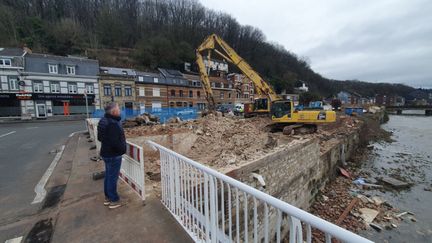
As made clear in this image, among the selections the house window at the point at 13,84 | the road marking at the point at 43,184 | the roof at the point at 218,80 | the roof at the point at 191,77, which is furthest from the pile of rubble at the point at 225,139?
the roof at the point at 218,80

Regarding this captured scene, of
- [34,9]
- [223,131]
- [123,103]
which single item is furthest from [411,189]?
[34,9]

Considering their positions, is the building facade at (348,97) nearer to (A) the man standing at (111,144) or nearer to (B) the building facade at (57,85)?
(B) the building facade at (57,85)

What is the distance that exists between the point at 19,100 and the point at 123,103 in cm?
1209

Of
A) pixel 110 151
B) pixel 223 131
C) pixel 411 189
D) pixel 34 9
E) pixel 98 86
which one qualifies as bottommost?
pixel 411 189

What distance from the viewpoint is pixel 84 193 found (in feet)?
13.9

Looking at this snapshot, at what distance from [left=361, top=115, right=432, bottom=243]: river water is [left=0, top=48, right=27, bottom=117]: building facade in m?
36.4

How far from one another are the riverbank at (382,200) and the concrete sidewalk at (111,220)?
21.9ft

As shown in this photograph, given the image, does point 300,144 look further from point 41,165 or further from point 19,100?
point 19,100

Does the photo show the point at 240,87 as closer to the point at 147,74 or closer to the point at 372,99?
the point at 147,74

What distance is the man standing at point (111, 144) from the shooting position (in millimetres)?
3385

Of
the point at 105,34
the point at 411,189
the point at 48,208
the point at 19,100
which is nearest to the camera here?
the point at 48,208

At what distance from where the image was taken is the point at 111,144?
3396 millimetres

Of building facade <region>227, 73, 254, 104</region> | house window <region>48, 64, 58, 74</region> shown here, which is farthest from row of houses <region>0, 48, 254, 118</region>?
building facade <region>227, 73, 254, 104</region>

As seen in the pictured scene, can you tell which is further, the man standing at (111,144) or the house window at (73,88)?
the house window at (73,88)
